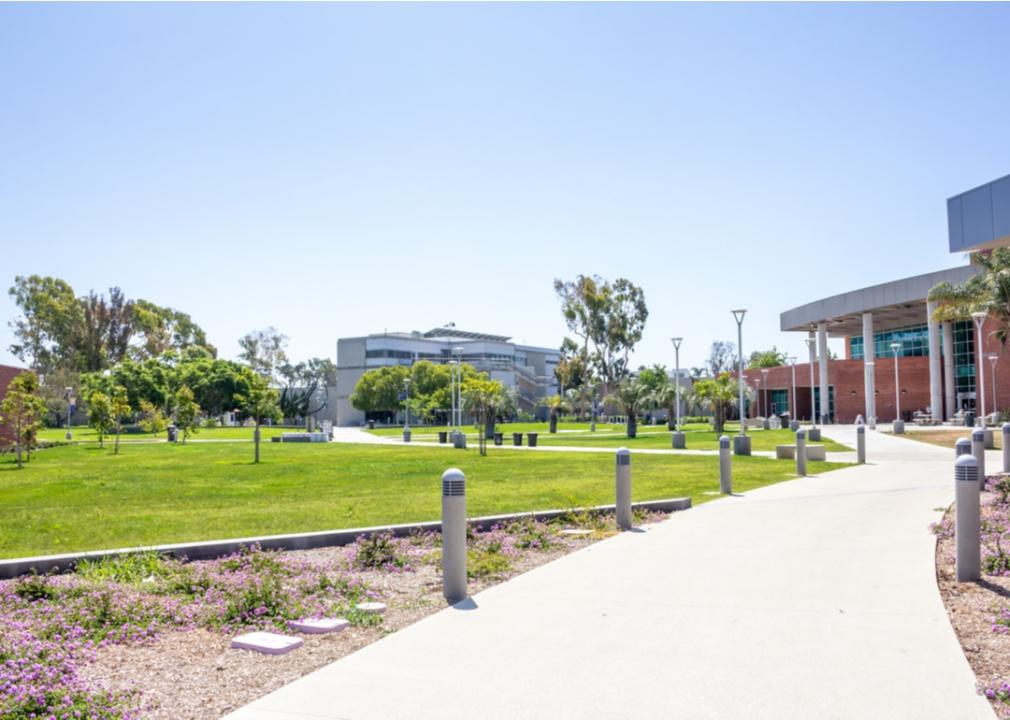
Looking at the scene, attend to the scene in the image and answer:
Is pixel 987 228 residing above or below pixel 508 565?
above

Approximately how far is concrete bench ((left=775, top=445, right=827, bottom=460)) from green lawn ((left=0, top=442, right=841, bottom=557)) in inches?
31.3

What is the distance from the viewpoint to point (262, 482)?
1988cm

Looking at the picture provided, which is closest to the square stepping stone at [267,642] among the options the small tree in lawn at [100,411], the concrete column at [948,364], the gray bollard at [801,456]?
the gray bollard at [801,456]

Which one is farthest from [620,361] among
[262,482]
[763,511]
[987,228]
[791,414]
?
[763,511]

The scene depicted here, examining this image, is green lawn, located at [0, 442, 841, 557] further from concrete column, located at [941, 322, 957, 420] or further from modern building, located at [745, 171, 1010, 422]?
concrete column, located at [941, 322, 957, 420]

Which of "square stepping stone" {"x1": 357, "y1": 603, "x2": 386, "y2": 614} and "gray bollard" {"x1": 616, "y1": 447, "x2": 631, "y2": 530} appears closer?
"square stepping stone" {"x1": 357, "y1": 603, "x2": 386, "y2": 614}

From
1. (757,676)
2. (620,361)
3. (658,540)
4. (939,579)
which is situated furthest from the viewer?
(620,361)

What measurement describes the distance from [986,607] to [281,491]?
13.8 meters

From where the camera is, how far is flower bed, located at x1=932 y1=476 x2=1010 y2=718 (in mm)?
4752

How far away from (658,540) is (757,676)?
4842mm

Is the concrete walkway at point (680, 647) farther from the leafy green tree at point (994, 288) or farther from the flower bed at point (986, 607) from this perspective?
the leafy green tree at point (994, 288)

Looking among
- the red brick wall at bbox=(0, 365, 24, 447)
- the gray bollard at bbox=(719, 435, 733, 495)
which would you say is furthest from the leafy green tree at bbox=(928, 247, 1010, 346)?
the red brick wall at bbox=(0, 365, 24, 447)

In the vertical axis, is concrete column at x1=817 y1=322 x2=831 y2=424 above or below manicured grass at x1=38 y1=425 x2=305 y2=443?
above

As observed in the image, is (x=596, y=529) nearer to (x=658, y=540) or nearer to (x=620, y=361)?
(x=658, y=540)
